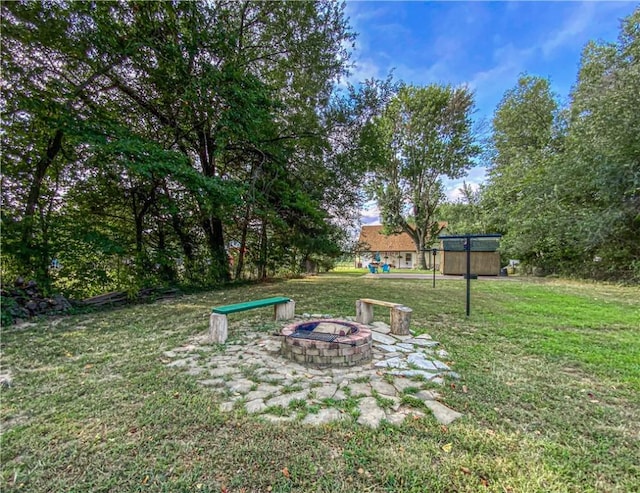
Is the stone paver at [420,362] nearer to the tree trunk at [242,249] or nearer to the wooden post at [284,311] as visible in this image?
the wooden post at [284,311]

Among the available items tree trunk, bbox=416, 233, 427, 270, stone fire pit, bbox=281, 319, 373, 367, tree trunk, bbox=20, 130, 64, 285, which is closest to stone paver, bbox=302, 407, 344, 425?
stone fire pit, bbox=281, 319, 373, 367

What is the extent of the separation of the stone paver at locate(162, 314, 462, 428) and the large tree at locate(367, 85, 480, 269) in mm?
15365

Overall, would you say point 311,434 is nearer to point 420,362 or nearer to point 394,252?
point 420,362

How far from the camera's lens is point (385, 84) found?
364 inches

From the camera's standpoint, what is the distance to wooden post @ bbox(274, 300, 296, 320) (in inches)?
190

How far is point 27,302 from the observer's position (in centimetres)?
479

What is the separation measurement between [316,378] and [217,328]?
1.66m

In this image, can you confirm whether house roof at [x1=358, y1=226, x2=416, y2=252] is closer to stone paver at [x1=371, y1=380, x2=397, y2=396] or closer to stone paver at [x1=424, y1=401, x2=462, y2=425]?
stone paver at [x1=371, y1=380, x2=397, y2=396]

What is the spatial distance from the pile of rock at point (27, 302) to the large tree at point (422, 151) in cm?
1561

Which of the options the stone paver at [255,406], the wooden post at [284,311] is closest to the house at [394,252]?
the wooden post at [284,311]

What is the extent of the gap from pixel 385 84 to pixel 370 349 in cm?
912

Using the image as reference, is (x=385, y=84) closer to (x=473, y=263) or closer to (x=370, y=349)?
(x=370, y=349)

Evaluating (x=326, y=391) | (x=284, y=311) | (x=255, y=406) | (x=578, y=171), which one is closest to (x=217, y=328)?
(x=284, y=311)

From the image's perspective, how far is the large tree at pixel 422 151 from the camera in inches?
716
